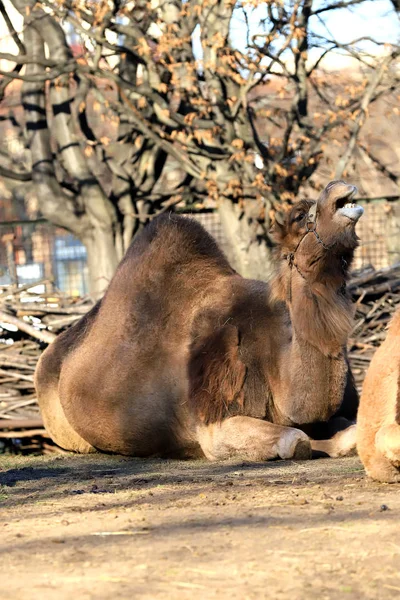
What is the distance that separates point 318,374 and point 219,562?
10.6ft

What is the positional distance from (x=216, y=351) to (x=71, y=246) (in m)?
9.30

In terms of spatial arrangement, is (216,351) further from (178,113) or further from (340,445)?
(178,113)

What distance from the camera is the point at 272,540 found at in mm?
3844

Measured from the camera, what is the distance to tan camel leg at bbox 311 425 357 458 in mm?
6770

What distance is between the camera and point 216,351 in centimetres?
699

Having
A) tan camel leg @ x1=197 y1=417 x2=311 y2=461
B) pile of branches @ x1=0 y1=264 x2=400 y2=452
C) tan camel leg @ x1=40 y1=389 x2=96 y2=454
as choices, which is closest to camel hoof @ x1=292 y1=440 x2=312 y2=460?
tan camel leg @ x1=197 y1=417 x2=311 y2=461

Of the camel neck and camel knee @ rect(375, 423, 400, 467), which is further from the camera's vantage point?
the camel neck

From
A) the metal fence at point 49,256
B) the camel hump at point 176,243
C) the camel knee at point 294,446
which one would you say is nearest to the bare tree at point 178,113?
the metal fence at point 49,256

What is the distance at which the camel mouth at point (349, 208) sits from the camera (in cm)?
640

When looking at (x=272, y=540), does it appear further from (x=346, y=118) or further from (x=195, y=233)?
(x=346, y=118)

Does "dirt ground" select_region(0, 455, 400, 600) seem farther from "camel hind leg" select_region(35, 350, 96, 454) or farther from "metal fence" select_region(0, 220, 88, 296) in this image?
"metal fence" select_region(0, 220, 88, 296)

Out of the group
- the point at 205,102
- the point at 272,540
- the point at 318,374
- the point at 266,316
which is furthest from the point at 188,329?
the point at 205,102

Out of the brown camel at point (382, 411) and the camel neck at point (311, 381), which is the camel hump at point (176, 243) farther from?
the brown camel at point (382, 411)

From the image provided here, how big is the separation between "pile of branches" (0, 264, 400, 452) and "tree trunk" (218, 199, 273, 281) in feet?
6.64
